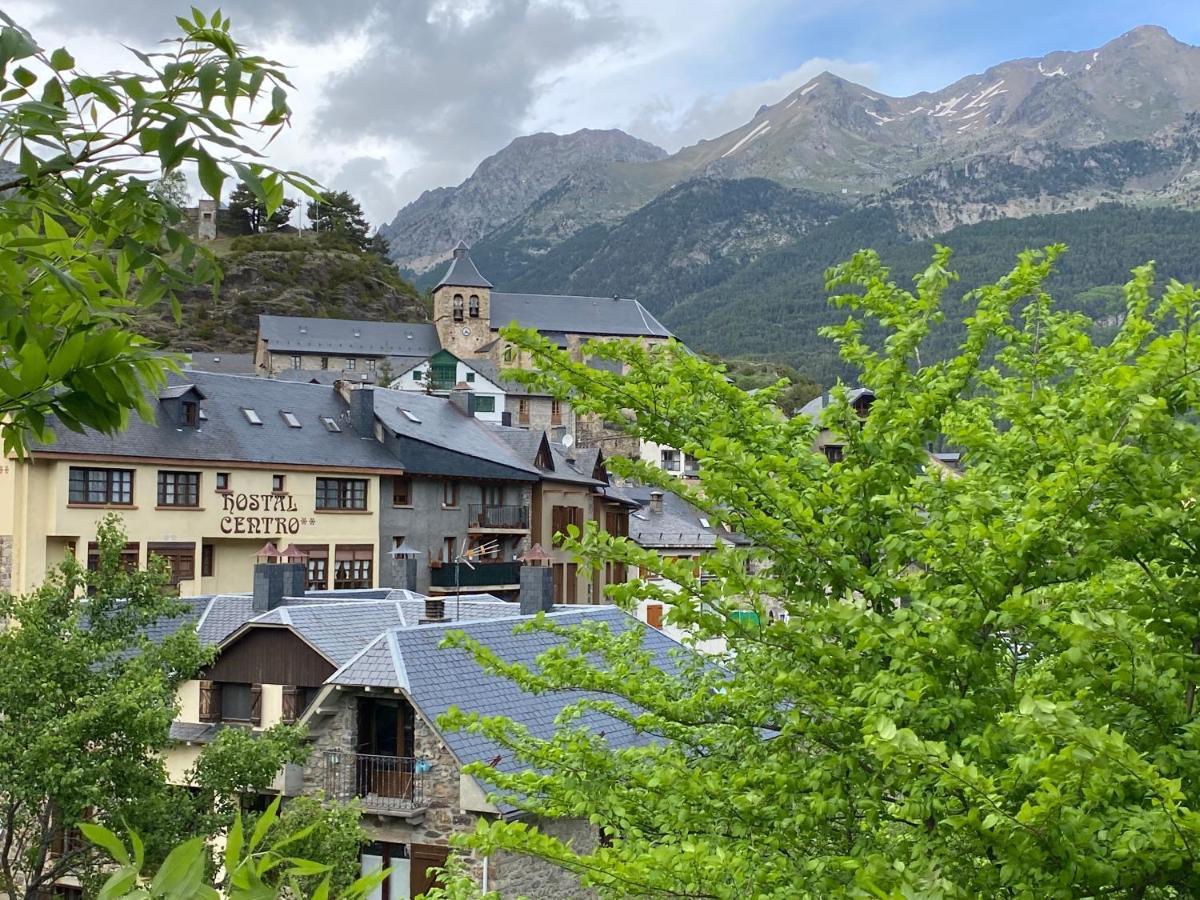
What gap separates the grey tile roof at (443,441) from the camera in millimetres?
41844

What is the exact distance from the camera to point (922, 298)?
27.4 ft

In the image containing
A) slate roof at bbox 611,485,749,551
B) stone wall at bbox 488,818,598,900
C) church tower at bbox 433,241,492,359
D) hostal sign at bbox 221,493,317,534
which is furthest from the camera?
church tower at bbox 433,241,492,359

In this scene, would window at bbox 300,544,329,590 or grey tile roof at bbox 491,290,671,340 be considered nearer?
window at bbox 300,544,329,590

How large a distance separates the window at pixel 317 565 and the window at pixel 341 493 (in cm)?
136

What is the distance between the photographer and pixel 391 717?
18812 millimetres

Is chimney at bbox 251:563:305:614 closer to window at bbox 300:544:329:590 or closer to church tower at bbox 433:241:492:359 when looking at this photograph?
window at bbox 300:544:329:590

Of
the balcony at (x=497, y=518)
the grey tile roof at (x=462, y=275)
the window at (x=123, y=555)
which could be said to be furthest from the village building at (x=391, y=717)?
the grey tile roof at (x=462, y=275)

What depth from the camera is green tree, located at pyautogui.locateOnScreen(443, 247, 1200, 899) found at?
17.3ft

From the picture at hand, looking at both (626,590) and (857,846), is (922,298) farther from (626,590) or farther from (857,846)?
(857,846)

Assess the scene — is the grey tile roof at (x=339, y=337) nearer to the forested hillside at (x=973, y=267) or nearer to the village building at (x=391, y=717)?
the forested hillside at (x=973, y=267)

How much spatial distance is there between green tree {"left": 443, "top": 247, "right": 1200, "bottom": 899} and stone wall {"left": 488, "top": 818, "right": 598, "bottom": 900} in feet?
25.7

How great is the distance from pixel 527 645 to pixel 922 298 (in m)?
13.7

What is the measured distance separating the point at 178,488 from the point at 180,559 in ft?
6.95

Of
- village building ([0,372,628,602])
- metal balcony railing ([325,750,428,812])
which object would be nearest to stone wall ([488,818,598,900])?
metal balcony railing ([325,750,428,812])
